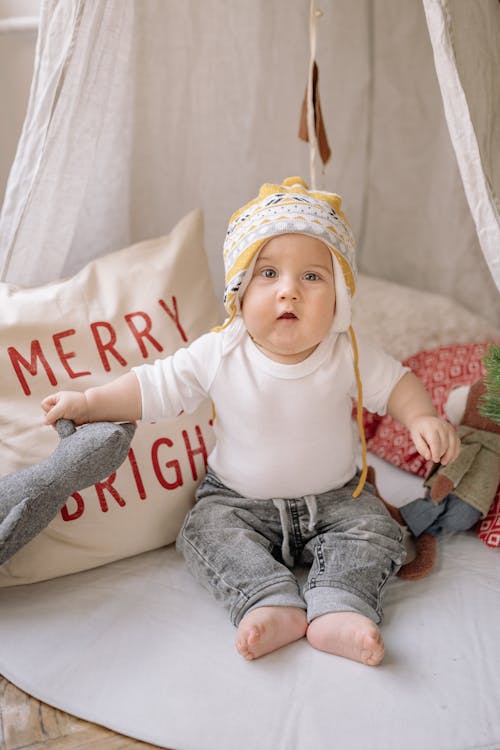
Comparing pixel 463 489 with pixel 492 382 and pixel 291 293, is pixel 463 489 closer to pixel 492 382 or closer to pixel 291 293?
pixel 492 382

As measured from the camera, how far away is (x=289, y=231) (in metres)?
1.17

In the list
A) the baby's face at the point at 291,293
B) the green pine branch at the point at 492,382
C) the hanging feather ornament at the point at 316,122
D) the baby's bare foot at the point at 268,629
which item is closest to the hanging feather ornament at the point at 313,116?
the hanging feather ornament at the point at 316,122

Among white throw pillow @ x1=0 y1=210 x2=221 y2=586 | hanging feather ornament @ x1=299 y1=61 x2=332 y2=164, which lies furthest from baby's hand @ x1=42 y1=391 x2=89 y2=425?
hanging feather ornament @ x1=299 y1=61 x2=332 y2=164

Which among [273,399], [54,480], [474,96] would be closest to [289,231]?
[273,399]

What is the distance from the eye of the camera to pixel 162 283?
4.88 feet

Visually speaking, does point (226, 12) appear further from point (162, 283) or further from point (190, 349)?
point (190, 349)

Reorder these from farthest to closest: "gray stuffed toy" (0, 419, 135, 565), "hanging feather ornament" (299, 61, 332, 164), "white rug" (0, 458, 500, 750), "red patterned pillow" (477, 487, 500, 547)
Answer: "hanging feather ornament" (299, 61, 332, 164) → "red patterned pillow" (477, 487, 500, 547) → "gray stuffed toy" (0, 419, 135, 565) → "white rug" (0, 458, 500, 750)

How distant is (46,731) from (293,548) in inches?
18.3

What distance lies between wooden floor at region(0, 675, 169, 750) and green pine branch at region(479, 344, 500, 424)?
723 millimetres

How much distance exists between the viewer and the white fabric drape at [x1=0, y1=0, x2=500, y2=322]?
1.37 meters

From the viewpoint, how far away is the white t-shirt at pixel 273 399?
1.25 m

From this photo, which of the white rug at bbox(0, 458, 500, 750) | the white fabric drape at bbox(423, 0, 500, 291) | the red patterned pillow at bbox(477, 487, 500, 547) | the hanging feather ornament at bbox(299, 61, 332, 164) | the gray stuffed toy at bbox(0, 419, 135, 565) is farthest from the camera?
the hanging feather ornament at bbox(299, 61, 332, 164)

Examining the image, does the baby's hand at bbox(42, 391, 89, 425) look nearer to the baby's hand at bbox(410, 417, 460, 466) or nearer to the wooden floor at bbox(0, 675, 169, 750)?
the wooden floor at bbox(0, 675, 169, 750)

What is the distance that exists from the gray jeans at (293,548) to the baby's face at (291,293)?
28 centimetres
